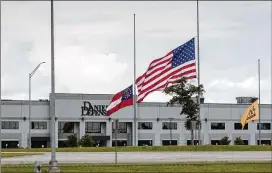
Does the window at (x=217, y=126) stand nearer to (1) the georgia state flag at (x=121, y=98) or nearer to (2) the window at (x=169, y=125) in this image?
(2) the window at (x=169, y=125)

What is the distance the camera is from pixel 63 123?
9694 cm

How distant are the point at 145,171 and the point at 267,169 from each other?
544 cm

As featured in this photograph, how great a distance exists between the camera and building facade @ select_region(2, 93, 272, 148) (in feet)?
311

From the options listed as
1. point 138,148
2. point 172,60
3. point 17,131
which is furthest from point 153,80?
point 17,131

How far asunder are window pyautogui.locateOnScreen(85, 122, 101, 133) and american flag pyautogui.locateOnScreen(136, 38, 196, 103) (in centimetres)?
5924

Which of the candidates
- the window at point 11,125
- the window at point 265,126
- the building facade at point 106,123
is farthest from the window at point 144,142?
the window at point 265,126

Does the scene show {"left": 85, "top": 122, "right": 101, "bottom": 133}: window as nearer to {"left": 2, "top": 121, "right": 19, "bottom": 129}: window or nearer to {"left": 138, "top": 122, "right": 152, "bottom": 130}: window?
{"left": 138, "top": 122, "right": 152, "bottom": 130}: window

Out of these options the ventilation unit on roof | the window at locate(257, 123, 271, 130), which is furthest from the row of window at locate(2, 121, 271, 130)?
the ventilation unit on roof

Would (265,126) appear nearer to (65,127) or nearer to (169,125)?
(169,125)

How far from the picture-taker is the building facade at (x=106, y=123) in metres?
94.8

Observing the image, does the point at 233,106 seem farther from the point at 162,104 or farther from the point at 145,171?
the point at 145,171

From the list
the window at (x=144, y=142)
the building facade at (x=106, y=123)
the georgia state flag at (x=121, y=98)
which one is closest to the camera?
the georgia state flag at (x=121, y=98)

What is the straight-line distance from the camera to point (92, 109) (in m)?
97.9

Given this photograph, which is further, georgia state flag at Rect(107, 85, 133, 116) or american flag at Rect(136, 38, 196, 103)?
american flag at Rect(136, 38, 196, 103)
